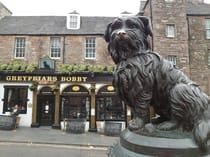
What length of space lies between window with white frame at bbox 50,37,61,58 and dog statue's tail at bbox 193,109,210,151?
15799 mm

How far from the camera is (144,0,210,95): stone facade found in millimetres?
16625

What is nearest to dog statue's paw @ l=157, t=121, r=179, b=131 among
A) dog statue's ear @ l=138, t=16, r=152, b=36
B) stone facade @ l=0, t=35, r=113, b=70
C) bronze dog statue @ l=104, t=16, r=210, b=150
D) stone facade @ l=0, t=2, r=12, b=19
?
bronze dog statue @ l=104, t=16, r=210, b=150

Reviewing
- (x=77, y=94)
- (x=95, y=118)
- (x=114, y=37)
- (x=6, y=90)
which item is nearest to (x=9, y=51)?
(x=6, y=90)

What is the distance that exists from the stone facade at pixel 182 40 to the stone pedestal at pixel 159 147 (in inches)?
603

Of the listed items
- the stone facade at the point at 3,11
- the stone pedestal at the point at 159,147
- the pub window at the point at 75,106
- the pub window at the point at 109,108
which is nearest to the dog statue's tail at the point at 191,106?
the stone pedestal at the point at 159,147

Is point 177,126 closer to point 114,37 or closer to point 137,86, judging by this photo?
point 137,86

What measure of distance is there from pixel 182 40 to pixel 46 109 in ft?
37.2

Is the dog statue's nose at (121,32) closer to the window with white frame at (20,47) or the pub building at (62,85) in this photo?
the pub building at (62,85)

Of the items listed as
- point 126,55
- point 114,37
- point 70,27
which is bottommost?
point 126,55

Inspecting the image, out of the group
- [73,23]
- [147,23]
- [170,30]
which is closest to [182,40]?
[170,30]

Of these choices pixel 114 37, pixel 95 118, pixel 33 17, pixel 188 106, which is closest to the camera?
pixel 188 106

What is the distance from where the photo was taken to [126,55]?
6.81ft

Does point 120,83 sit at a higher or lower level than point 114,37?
lower

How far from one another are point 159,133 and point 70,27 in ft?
55.0
